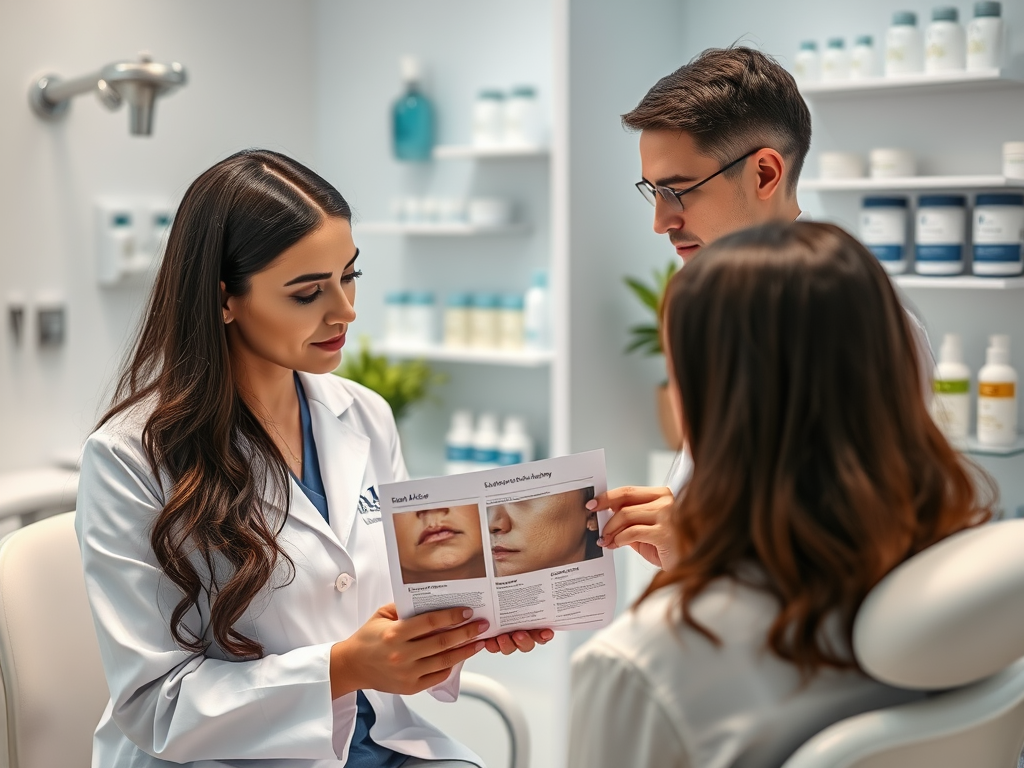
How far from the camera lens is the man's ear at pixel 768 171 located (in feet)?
5.12

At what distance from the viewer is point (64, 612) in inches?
58.3

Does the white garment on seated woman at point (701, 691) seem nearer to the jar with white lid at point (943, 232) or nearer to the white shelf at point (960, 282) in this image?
the white shelf at point (960, 282)

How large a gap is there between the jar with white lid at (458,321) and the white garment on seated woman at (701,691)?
7.50ft

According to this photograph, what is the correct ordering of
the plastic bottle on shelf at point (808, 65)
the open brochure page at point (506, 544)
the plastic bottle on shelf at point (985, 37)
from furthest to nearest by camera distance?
the plastic bottle on shelf at point (808, 65)
the plastic bottle on shelf at point (985, 37)
the open brochure page at point (506, 544)

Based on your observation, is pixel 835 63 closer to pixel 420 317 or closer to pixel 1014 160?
pixel 1014 160

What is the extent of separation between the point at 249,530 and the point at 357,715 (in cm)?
35

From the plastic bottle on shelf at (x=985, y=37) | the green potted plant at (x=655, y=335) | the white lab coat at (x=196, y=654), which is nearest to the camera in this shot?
the white lab coat at (x=196, y=654)

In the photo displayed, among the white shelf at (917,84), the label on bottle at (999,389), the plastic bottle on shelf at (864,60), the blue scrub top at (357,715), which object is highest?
the plastic bottle on shelf at (864,60)

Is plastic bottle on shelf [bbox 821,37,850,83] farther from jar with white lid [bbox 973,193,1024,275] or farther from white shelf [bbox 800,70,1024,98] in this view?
jar with white lid [bbox 973,193,1024,275]

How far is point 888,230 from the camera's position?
96.0 inches

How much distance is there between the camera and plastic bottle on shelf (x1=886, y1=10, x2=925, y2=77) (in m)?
2.39

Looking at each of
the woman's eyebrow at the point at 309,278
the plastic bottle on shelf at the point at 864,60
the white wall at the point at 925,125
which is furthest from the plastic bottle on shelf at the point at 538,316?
the woman's eyebrow at the point at 309,278

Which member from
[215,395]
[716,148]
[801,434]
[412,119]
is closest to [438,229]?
[412,119]

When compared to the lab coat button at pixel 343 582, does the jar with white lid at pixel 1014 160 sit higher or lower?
higher
